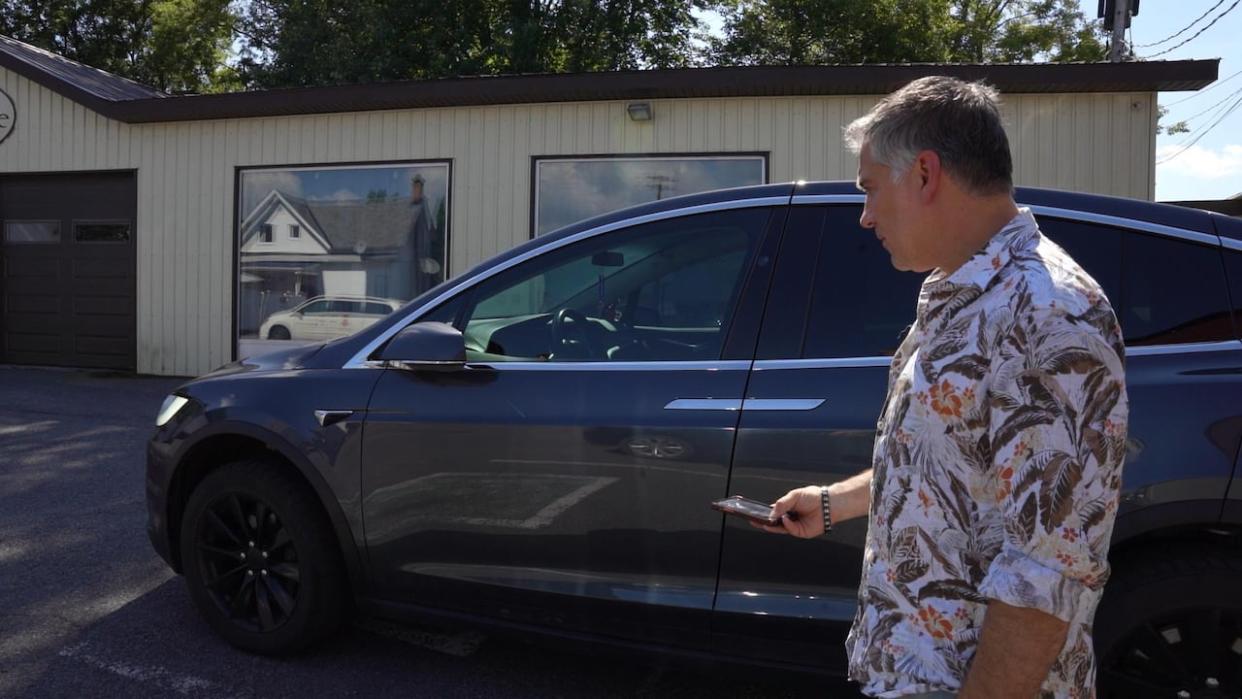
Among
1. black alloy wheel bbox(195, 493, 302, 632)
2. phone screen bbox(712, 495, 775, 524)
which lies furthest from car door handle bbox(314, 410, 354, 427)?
phone screen bbox(712, 495, 775, 524)

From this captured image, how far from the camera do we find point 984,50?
30859 millimetres

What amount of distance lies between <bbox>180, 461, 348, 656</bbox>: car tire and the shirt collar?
2.73 meters

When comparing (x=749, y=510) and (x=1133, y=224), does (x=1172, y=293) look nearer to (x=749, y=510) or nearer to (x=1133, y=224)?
(x=1133, y=224)

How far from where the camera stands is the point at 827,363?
288 centimetres

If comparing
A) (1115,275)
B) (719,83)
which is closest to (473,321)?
(1115,275)

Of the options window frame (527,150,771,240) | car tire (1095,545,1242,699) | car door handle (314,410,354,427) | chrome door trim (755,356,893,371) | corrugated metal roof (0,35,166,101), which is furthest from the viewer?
corrugated metal roof (0,35,166,101)

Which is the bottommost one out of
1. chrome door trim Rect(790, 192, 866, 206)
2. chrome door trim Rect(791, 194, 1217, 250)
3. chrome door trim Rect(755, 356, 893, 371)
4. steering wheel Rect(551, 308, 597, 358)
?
chrome door trim Rect(755, 356, 893, 371)

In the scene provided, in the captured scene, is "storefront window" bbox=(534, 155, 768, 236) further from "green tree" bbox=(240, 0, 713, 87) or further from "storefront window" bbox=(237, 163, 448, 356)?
"green tree" bbox=(240, 0, 713, 87)

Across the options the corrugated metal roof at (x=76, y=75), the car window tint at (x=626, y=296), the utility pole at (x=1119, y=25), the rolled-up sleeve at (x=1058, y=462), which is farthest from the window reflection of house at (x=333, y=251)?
the rolled-up sleeve at (x=1058, y=462)

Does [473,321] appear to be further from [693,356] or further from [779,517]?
[779,517]

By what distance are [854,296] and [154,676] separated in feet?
9.40

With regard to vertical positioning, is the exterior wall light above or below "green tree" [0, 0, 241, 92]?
below

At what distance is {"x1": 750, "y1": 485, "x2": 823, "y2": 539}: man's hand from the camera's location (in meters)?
1.86

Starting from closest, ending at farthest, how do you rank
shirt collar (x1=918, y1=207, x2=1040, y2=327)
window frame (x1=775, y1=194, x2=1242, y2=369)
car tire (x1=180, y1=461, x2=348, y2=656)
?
shirt collar (x1=918, y1=207, x2=1040, y2=327), window frame (x1=775, y1=194, x2=1242, y2=369), car tire (x1=180, y1=461, x2=348, y2=656)
